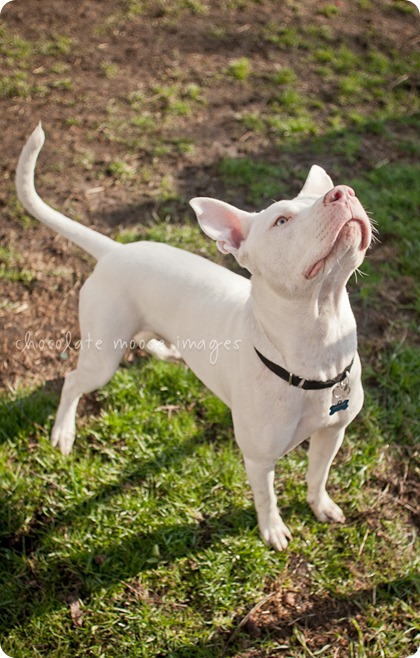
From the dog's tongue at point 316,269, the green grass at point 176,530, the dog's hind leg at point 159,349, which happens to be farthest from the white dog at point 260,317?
the dog's hind leg at point 159,349

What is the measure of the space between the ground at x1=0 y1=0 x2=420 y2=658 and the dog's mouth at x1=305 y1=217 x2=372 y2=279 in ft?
5.59

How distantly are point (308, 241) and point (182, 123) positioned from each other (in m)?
4.01

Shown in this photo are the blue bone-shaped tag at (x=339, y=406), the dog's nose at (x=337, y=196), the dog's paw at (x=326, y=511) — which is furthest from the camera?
the dog's paw at (x=326, y=511)

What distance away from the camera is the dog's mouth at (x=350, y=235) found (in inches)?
77.7

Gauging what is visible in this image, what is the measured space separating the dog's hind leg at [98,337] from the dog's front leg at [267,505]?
92cm

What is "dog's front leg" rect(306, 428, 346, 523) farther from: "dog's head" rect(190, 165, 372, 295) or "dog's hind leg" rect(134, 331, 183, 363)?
"dog's hind leg" rect(134, 331, 183, 363)

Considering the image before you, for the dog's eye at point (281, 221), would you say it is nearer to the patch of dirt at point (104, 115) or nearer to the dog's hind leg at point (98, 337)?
the dog's hind leg at point (98, 337)

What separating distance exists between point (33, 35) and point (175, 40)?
60.3 inches

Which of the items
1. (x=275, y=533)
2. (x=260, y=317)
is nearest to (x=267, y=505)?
(x=275, y=533)

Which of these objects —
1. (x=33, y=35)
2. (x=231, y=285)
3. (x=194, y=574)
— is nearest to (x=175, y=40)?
(x=33, y=35)

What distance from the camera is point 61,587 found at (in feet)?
9.69

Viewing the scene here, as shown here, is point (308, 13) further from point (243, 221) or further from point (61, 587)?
point (61, 587)

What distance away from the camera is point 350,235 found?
1.99 m

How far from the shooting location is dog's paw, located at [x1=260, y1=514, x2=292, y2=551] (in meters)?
3.01
